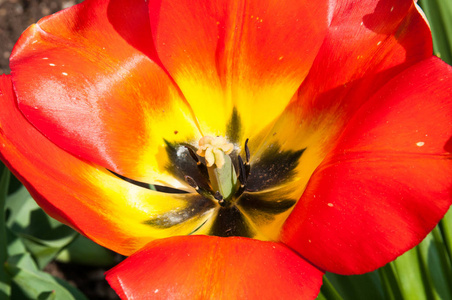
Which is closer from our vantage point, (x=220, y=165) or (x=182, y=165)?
(x=220, y=165)

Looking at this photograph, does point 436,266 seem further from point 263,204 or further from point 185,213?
point 185,213

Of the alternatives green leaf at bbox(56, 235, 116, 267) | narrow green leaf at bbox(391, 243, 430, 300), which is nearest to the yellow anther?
narrow green leaf at bbox(391, 243, 430, 300)

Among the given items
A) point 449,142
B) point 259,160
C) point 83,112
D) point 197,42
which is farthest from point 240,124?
point 449,142

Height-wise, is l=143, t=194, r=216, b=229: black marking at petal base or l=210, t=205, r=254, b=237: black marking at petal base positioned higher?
l=143, t=194, r=216, b=229: black marking at petal base

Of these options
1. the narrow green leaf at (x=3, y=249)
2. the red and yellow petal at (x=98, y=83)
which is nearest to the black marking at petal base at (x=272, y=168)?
the red and yellow petal at (x=98, y=83)

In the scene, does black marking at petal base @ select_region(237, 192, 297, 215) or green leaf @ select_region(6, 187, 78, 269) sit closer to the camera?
black marking at petal base @ select_region(237, 192, 297, 215)

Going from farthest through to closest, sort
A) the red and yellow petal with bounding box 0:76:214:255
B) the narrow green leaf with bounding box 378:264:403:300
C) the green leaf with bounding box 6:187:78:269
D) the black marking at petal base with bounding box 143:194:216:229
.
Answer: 1. the green leaf with bounding box 6:187:78:269
2. the black marking at petal base with bounding box 143:194:216:229
3. the narrow green leaf with bounding box 378:264:403:300
4. the red and yellow petal with bounding box 0:76:214:255

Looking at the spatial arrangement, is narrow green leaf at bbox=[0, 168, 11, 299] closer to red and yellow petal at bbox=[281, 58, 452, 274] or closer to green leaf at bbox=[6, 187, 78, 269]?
green leaf at bbox=[6, 187, 78, 269]

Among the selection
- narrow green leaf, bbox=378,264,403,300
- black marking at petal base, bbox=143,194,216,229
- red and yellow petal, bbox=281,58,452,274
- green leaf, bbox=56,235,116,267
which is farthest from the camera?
green leaf, bbox=56,235,116,267

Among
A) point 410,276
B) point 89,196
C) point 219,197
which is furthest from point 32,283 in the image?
point 410,276
